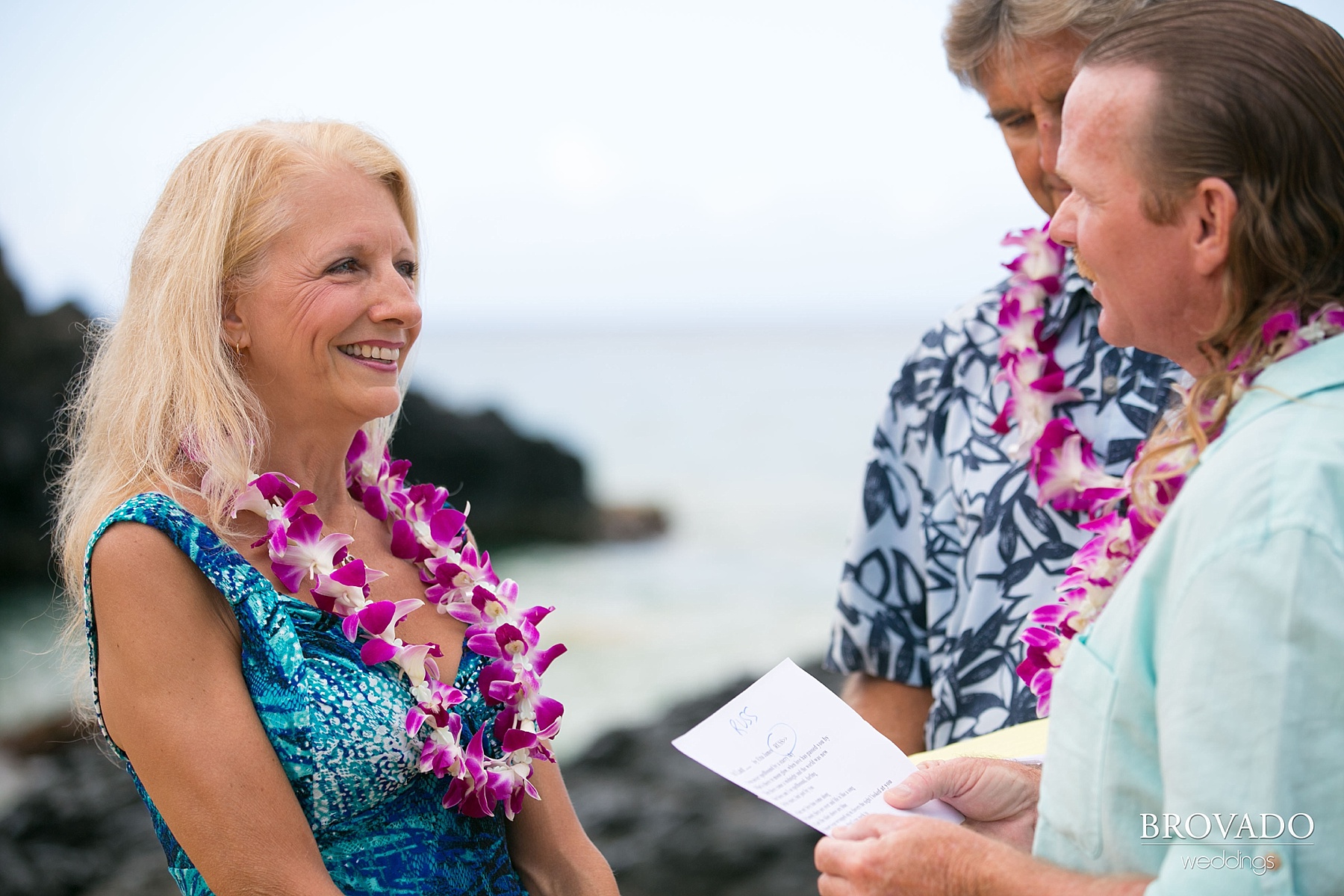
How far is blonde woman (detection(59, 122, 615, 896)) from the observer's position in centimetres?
180

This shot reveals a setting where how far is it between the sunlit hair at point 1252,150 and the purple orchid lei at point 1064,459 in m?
0.03

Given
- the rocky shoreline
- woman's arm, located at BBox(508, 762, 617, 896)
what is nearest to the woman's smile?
woman's arm, located at BBox(508, 762, 617, 896)

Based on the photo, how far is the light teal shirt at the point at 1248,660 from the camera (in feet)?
3.63

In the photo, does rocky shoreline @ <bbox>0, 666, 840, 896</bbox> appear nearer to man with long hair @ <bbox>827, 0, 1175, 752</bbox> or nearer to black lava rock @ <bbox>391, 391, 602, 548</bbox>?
man with long hair @ <bbox>827, 0, 1175, 752</bbox>

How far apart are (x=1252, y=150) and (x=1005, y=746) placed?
116 centimetres

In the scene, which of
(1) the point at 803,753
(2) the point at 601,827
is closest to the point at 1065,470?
(1) the point at 803,753

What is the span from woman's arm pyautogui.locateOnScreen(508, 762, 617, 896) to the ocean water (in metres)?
0.92

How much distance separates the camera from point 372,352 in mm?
2221

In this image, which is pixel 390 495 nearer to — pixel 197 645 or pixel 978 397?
pixel 197 645

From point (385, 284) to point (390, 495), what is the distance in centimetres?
50

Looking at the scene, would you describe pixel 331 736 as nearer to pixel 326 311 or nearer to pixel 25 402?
pixel 326 311

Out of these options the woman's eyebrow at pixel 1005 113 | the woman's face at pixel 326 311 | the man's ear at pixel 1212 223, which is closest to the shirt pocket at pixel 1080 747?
the man's ear at pixel 1212 223

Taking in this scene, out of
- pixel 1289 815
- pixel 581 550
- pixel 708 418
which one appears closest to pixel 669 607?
pixel 581 550
